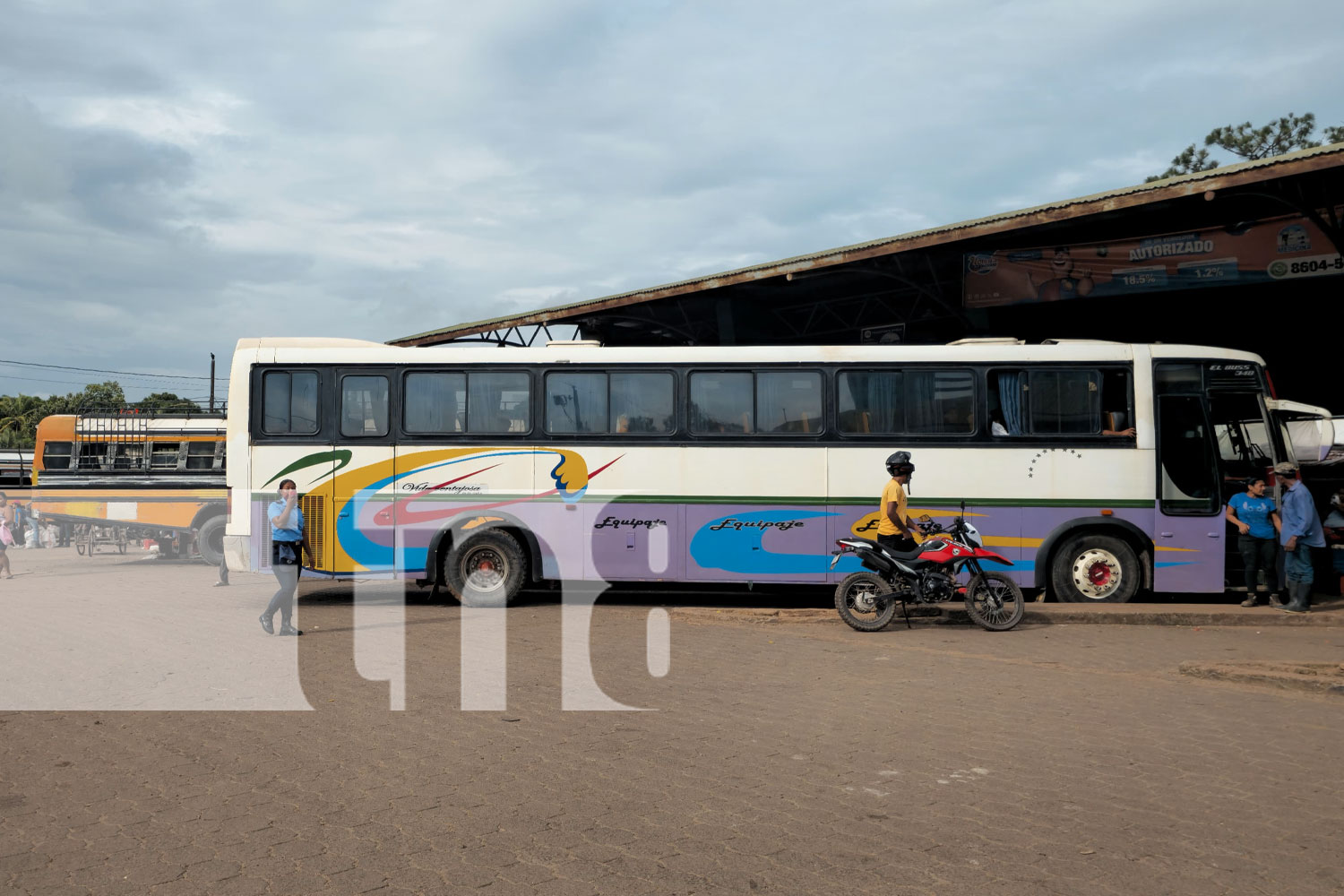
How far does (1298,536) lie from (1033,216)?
→ 5.67 metres

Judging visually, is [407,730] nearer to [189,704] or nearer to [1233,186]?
[189,704]

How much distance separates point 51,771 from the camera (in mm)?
5820

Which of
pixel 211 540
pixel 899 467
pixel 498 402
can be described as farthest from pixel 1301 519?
pixel 211 540

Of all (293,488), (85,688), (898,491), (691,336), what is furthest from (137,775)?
(691,336)

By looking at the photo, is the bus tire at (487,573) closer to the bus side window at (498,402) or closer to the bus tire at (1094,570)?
the bus side window at (498,402)

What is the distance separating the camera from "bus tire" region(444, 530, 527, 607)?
1366cm

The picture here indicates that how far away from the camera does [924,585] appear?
11.4 meters

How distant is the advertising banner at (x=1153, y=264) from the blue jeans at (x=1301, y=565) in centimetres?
552

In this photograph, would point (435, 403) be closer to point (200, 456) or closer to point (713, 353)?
point (713, 353)

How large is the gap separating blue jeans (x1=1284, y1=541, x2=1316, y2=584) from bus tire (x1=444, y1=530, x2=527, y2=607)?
8.93m

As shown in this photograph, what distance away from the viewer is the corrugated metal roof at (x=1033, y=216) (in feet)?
42.6

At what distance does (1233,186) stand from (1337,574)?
16.8 feet

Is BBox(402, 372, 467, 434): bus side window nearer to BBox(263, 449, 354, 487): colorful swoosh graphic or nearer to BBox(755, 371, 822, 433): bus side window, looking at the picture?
BBox(263, 449, 354, 487): colorful swoosh graphic

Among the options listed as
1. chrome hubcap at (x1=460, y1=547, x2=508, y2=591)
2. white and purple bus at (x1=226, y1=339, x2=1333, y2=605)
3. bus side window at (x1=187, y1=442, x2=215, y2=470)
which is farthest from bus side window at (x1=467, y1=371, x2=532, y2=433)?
bus side window at (x1=187, y1=442, x2=215, y2=470)
